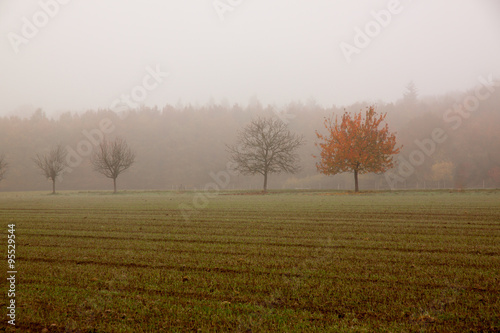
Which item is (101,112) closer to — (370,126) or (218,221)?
(370,126)

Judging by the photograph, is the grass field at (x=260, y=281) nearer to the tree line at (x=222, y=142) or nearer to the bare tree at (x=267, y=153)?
the bare tree at (x=267, y=153)

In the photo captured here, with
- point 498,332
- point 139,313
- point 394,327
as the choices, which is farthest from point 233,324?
point 498,332

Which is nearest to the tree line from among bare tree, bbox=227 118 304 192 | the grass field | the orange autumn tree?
bare tree, bbox=227 118 304 192

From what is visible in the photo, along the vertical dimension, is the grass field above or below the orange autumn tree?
below

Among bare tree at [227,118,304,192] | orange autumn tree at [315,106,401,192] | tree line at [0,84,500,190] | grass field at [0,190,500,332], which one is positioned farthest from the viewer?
tree line at [0,84,500,190]

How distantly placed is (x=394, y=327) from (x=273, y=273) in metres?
2.29

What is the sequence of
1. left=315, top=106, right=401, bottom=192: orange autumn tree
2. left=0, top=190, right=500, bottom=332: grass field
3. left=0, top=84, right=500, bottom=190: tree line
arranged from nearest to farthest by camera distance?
A: left=0, top=190, right=500, bottom=332: grass field < left=315, top=106, right=401, bottom=192: orange autumn tree < left=0, top=84, right=500, bottom=190: tree line

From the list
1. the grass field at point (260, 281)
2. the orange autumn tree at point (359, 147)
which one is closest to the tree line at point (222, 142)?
the orange autumn tree at point (359, 147)

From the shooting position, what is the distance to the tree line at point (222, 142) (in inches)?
2714

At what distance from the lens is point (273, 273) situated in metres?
5.61

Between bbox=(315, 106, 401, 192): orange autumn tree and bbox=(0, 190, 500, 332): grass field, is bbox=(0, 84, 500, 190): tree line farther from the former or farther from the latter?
bbox=(0, 190, 500, 332): grass field

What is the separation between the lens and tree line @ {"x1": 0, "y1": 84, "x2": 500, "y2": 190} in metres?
68.9

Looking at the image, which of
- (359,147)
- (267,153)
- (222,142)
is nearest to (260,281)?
(359,147)

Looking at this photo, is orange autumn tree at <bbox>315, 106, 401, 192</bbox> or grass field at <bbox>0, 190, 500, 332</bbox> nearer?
grass field at <bbox>0, 190, 500, 332</bbox>
